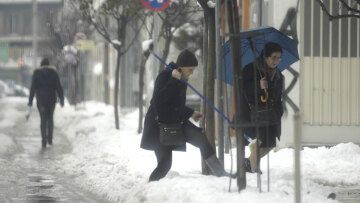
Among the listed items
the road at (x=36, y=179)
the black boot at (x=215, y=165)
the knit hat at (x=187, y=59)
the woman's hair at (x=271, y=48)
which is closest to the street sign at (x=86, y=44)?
the road at (x=36, y=179)

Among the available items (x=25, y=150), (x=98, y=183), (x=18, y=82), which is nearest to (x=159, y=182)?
(x=98, y=183)

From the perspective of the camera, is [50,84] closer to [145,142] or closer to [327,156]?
[327,156]

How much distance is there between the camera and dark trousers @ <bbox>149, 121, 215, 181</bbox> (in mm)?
8625

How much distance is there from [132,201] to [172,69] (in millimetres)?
1381

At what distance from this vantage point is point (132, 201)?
8.20 meters

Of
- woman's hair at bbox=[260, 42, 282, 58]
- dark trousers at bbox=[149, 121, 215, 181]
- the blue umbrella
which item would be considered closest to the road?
dark trousers at bbox=[149, 121, 215, 181]

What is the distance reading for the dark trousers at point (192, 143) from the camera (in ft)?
28.3

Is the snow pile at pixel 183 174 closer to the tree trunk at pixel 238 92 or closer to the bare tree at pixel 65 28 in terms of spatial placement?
the tree trunk at pixel 238 92

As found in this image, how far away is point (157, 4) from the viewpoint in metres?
13.6

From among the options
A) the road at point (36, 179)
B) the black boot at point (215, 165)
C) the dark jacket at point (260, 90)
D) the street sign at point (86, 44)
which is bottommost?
the road at point (36, 179)

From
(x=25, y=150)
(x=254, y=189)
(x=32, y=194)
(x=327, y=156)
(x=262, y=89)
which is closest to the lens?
(x=254, y=189)

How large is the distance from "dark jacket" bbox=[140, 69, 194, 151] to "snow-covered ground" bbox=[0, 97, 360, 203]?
0.46 meters

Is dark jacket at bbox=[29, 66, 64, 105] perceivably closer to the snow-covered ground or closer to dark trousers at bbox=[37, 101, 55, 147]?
dark trousers at bbox=[37, 101, 55, 147]

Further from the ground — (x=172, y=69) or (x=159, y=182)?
(x=172, y=69)
